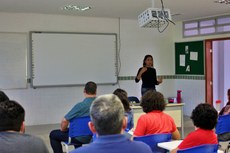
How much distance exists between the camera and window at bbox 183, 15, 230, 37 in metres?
7.39

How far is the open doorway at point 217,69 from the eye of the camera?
7.84 meters

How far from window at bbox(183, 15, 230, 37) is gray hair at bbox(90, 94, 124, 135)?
250 inches

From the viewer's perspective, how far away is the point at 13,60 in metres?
6.96

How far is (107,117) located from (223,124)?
297 centimetres

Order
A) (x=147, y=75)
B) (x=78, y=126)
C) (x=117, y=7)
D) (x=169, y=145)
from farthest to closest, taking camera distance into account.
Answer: (x=117, y=7) < (x=147, y=75) < (x=78, y=126) < (x=169, y=145)

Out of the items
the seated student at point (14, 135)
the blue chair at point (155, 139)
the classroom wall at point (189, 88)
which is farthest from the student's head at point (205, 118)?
the classroom wall at point (189, 88)

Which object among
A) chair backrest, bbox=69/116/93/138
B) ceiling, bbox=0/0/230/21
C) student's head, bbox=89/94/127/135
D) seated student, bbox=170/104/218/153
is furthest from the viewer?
ceiling, bbox=0/0/230/21

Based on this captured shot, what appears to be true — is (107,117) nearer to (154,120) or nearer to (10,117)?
(10,117)

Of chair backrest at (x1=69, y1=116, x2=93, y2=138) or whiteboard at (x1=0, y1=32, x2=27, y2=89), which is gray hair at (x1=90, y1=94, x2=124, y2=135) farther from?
whiteboard at (x1=0, y1=32, x2=27, y2=89)

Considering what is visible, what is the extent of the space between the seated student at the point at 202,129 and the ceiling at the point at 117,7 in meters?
3.55

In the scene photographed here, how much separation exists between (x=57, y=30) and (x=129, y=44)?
1899 millimetres

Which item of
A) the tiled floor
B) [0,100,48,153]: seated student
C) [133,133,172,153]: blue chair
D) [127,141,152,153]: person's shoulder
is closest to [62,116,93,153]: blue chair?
[133,133,172,153]: blue chair

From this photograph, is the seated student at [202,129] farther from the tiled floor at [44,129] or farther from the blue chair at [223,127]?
the tiled floor at [44,129]

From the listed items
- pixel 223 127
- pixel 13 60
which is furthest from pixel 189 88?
pixel 13 60
